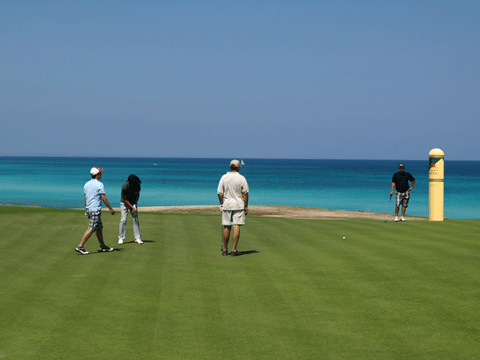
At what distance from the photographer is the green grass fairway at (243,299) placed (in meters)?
6.10

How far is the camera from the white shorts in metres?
11.7

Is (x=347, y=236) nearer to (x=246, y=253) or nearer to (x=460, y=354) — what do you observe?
(x=246, y=253)

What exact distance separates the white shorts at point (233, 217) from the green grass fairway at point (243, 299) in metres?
0.77

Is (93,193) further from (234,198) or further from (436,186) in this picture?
(436,186)

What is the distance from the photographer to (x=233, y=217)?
1178cm

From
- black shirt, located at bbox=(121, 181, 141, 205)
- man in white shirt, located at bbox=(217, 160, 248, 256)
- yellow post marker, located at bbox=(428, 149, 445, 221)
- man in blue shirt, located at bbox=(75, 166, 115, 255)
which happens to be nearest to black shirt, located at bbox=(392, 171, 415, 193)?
yellow post marker, located at bbox=(428, 149, 445, 221)

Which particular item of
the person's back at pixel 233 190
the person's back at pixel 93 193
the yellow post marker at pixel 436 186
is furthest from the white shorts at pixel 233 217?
the yellow post marker at pixel 436 186

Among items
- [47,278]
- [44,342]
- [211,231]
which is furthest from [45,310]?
[211,231]

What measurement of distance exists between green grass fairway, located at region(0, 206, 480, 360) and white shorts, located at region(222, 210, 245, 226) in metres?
0.77

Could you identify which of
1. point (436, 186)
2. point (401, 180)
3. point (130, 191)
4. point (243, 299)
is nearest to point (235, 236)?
point (130, 191)

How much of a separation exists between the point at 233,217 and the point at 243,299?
3.84 metres

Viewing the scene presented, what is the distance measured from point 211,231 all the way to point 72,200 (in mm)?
41264

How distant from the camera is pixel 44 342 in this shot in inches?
245

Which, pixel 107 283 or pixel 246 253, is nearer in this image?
pixel 107 283
